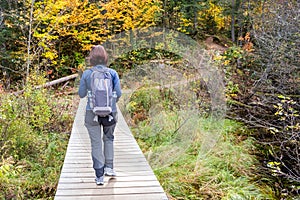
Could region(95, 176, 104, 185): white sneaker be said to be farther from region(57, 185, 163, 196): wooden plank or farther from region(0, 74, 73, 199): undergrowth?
region(0, 74, 73, 199): undergrowth

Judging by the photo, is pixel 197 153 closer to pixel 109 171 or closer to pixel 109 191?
pixel 109 171

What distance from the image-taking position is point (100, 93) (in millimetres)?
2975

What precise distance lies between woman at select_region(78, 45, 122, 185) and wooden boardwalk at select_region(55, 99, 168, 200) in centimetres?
16

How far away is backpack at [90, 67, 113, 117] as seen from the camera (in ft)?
9.76

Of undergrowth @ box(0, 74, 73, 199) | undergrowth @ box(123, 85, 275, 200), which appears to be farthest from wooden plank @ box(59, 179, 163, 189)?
undergrowth @ box(123, 85, 275, 200)

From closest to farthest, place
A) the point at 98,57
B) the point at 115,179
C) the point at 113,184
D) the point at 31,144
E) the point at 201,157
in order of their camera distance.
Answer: the point at 98,57
the point at 113,184
the point at 115,179
the point at 201,157
the point at 31,144

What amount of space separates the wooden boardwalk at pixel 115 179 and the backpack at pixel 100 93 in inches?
33.9

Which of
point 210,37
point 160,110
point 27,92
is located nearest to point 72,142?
point 27,92

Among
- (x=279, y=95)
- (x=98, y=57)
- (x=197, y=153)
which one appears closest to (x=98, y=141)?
(x=98, y=57)

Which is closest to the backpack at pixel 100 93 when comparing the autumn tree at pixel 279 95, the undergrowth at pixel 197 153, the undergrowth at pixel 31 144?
the undergrowth at pixel 31 144

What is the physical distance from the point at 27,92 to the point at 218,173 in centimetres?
404

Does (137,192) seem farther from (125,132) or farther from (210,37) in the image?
(210,37)

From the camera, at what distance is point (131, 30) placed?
10.6 m

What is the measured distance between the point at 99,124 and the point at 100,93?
1.33 feet
